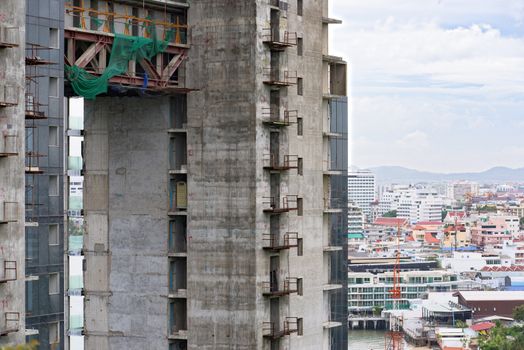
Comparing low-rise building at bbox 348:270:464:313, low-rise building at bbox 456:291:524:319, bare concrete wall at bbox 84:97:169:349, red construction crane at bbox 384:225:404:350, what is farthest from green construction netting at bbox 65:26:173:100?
low-rise building at bbox 348:270:464:313

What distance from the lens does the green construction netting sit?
42625 mm

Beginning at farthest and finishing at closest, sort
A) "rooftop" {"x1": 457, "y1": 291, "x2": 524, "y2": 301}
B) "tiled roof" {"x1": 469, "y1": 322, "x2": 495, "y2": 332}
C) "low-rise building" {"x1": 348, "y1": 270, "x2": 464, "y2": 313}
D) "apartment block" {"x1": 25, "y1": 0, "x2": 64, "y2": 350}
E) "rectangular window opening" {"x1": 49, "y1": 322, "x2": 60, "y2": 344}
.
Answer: "low-rise building" {"x1": 348, "y1": 270, "x2": 464, "y2": 313}, "rooftop" {"x1": 457, "y1": 291, "x2": 524, "y2": 301}, "tiled roof" {"x1": 469, "y1": 322, "x2": 495, "y2": 332}, "rectangular window opening" {"x1": 49, "y1": 322, "x2": 60, "y2": 344}, "apartment block" {"x1": 25, "y1": 0, "x2": 64, "y2": 350}

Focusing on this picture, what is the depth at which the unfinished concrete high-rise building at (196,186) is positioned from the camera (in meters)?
46.9

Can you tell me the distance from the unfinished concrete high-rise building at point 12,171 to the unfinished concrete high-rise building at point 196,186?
351 inches

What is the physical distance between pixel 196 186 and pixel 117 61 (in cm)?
536

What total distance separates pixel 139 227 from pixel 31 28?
11.5 m

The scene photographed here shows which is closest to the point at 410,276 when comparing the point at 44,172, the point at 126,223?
the point at 126,223

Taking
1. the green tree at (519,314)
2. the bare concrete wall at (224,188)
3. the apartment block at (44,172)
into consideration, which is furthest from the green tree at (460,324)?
the apartment block at (44,172)

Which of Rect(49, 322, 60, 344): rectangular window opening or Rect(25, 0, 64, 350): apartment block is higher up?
Rect(25, 0, 64, 350): apartment block

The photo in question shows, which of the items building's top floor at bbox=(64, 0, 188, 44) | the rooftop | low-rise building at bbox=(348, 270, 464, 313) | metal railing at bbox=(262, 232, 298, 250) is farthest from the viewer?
low-rise building at bbox=(348, 270, 464, 313)

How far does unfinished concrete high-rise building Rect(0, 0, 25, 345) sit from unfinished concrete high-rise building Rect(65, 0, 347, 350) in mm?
8919

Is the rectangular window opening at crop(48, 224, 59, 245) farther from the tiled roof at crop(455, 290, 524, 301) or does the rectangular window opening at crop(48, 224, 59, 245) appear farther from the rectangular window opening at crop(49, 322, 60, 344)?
the tiled roof at crop(455, 290, 524, 301)

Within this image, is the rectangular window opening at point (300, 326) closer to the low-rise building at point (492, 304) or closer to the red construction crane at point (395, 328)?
the red construction crane at point (395, 328)

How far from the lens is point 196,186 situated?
155ft
